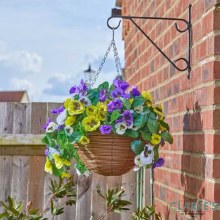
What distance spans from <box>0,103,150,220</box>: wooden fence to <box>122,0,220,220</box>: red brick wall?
3.70 ft

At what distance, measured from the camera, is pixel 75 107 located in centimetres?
240

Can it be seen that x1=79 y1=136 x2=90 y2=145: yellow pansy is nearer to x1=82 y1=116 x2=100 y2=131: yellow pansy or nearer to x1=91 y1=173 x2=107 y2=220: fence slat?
x1=82 y1=116 x2=100 y2=131: yellow pansy

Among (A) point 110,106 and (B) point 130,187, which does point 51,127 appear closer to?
(A) point 110,106

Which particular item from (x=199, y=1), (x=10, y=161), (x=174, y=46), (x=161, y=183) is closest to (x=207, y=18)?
(x=199, y=1)

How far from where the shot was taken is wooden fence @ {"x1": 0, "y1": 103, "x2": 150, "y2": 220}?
416cm

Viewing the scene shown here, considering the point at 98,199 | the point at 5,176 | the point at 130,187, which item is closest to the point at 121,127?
the point at 130,187

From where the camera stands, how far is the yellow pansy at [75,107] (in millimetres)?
2377

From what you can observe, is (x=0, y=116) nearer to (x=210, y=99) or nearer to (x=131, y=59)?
(x=131, y=59)

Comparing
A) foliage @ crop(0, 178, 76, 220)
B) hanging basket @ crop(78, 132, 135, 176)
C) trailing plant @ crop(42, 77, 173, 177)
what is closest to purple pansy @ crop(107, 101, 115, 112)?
trailing plant @ crop(42, 77, 173, 177)

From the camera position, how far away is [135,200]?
13.0ft

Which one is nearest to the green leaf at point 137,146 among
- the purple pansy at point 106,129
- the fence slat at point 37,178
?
the purple pansy at point 106,129

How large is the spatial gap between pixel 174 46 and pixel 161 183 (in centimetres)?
73

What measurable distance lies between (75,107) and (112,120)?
0.19 metres

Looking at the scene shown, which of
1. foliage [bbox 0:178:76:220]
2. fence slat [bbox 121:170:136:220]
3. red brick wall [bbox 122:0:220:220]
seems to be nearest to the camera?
red brick wall [bbox 122:0:220:220]
